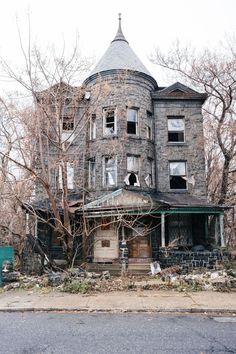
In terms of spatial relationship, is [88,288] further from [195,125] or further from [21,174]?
[195,125]

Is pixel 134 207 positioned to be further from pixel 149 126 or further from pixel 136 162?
pixel 149 126

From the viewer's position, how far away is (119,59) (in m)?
18.7

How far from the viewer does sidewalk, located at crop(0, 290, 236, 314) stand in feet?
25.3

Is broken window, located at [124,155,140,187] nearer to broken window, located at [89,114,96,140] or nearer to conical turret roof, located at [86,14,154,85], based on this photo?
broken window, located at [89,114,96,140]

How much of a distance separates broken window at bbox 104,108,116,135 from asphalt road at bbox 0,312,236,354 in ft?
39.7

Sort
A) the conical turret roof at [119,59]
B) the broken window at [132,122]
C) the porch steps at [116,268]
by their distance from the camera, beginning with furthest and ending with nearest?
1. the conical turret roof at [119,59]
2. the broken window at [132,122]
3. the porch steps at [116,268]

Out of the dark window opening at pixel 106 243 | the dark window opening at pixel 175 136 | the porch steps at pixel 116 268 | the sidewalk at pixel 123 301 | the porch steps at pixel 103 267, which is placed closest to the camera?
the sidewalk at pixel 123 301

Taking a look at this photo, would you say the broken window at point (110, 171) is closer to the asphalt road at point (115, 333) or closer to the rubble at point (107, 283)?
the rubble at point (107, 283)

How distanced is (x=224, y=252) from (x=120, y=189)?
5900 millimetres

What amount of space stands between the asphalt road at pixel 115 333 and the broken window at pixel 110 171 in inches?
400

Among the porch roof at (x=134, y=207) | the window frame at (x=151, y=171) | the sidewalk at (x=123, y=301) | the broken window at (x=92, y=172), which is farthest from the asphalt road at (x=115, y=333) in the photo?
the window frame at (x=151, y=171)

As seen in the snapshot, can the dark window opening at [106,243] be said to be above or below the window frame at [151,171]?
below

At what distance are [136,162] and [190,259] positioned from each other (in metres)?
6.64

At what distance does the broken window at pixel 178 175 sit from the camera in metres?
18.3
